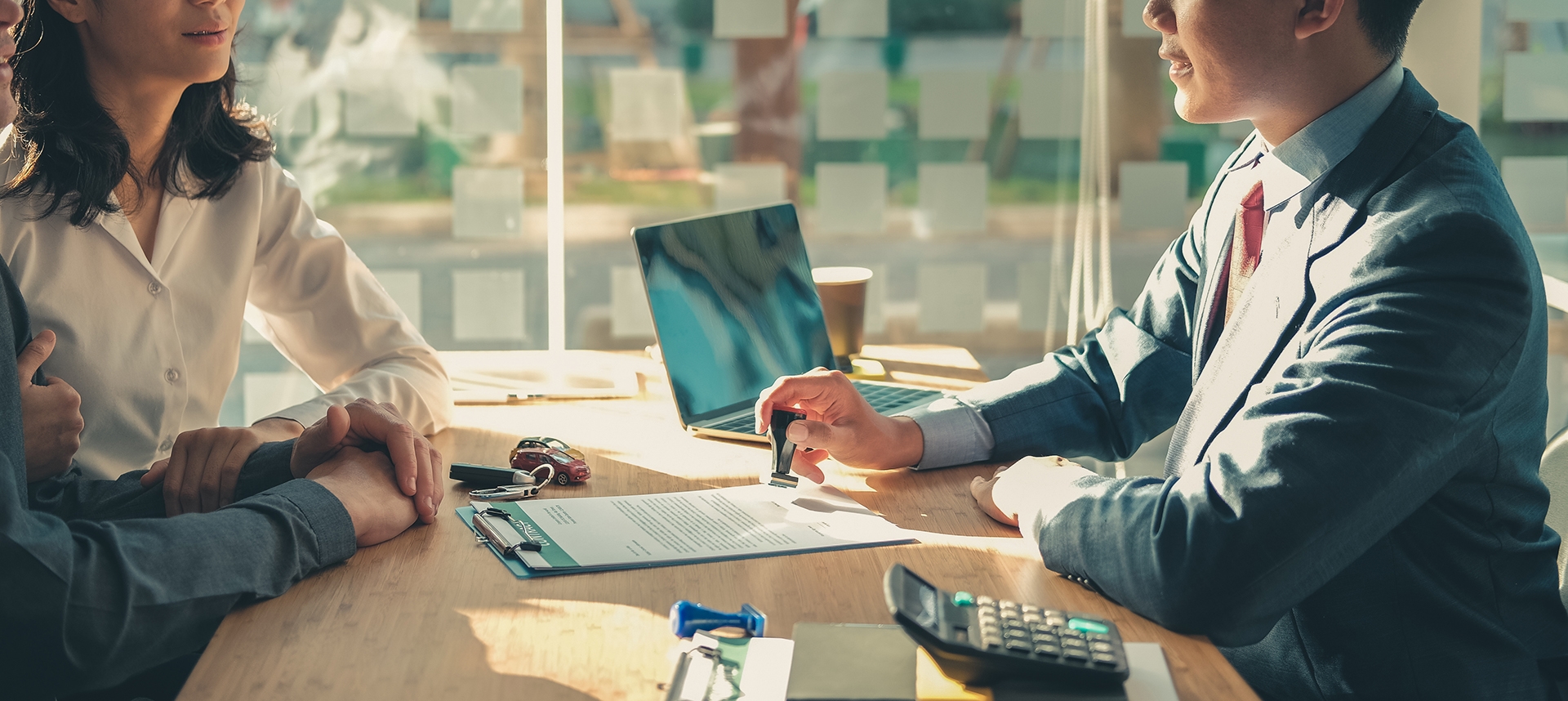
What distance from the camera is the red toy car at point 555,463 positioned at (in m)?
1.33

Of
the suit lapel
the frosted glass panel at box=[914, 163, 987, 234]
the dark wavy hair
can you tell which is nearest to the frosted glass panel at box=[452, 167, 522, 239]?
the dark wavy hair

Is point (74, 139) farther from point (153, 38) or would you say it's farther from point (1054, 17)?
point (1054, 17)

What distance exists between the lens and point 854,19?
2.58m

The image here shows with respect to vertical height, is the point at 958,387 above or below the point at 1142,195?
below

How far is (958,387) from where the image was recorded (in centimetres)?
188

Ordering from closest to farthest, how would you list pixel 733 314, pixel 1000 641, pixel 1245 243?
pixel 1000 641, pixel 1245 243, pixel 733 314

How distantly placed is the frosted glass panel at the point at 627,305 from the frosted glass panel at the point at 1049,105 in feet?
2.97

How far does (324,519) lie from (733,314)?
714 millimetres

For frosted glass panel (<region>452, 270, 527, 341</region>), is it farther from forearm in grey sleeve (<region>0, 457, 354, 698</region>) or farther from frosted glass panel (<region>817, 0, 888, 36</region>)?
forearm in grey sleeve (<region>0, 457, 354, 698</region>)

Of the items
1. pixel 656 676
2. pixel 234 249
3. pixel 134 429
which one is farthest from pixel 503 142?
pixel 656 676

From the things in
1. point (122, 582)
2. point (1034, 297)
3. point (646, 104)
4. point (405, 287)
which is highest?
point (646, 104)

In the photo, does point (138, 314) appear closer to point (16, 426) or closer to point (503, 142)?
point (16, 426)

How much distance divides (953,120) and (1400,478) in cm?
178

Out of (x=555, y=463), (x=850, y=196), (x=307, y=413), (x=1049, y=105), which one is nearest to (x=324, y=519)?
(x=555, y=463)
